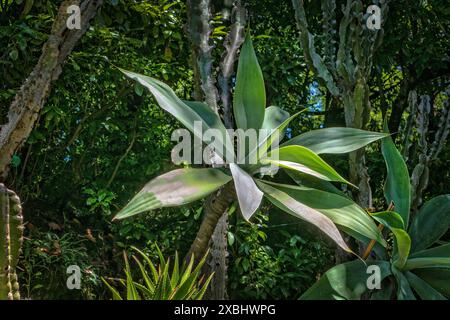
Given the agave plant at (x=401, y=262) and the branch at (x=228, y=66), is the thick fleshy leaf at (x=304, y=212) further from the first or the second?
the branch at (x=228, y=66)

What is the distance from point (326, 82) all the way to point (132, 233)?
1.62 m

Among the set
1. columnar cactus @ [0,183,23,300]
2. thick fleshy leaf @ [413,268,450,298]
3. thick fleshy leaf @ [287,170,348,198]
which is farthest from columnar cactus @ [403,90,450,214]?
columnar cactus @ [0,183,23,300]

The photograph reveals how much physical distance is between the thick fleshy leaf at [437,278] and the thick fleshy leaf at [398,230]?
0.40 feet

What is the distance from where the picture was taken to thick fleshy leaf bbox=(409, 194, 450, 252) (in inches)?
96.6

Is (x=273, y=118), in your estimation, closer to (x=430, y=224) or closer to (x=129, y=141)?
(x=430, y=224)

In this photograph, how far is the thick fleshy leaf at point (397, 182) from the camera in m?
2.51

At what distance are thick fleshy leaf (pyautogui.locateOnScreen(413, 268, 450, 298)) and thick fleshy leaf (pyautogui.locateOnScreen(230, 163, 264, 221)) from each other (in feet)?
3.08

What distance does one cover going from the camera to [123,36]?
3697mm

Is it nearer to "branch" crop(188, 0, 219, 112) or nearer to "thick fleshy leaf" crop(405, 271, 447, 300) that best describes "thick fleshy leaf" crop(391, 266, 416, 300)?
"thick fleshy leaf" crop(405, 271, 447, 300)

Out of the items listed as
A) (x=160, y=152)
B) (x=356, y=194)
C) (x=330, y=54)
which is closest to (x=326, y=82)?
(x=330, y=54)

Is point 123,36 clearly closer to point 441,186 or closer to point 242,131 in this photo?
point 242,131

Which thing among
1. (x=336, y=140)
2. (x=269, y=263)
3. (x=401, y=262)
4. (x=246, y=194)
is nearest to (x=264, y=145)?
(x=336, y=140)

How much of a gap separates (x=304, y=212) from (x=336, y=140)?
1.63ft

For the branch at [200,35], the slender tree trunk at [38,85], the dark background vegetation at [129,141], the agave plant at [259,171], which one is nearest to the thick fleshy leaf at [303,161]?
the agave plant at [259,171]
